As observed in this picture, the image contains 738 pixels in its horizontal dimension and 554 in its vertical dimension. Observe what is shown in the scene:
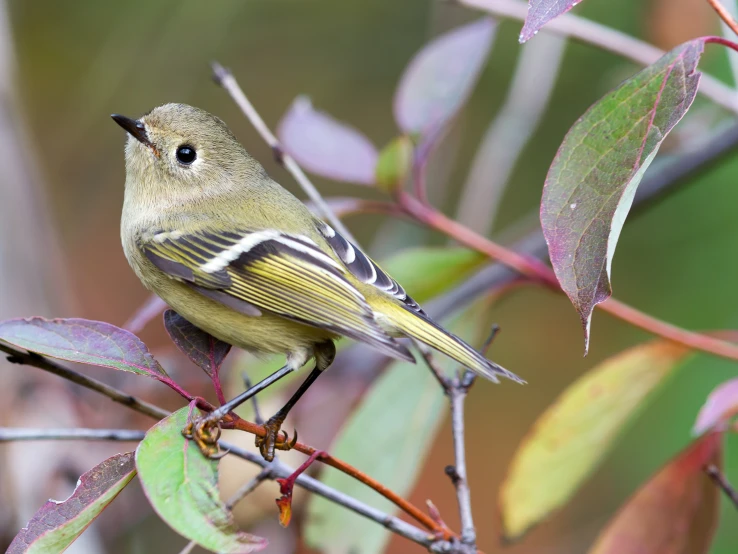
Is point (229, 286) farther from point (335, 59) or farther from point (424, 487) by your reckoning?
point (335, 59)

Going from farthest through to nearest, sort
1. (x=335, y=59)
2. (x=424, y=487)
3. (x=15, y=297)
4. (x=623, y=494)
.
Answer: (x=335, y=59), (x=424, y=487), (x=623, y=494), (x=15, y=297)

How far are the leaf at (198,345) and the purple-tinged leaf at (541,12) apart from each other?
543 mm

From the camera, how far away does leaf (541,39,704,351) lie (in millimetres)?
816

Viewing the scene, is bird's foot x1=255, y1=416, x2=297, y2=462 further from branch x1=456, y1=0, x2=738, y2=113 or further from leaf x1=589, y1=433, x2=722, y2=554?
branch x1=456, y1=0, x2=738, y2=113

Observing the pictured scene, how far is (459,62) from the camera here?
1.48 meters

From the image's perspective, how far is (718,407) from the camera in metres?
1.09

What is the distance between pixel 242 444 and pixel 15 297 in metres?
0.80

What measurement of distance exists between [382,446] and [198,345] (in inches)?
19.2

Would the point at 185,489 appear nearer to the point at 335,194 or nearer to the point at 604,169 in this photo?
the point at 604,169

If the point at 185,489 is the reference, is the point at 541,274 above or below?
above

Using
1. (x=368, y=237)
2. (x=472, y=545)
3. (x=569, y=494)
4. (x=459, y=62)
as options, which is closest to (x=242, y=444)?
(x=569, y=494)

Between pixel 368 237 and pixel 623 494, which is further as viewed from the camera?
pixel 368 237

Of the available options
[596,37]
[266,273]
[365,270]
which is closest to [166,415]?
[266,273]

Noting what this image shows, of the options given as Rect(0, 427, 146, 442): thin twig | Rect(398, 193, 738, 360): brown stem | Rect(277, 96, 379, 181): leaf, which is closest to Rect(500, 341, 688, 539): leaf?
Rect(398, 193, 738, 360): brown stem
